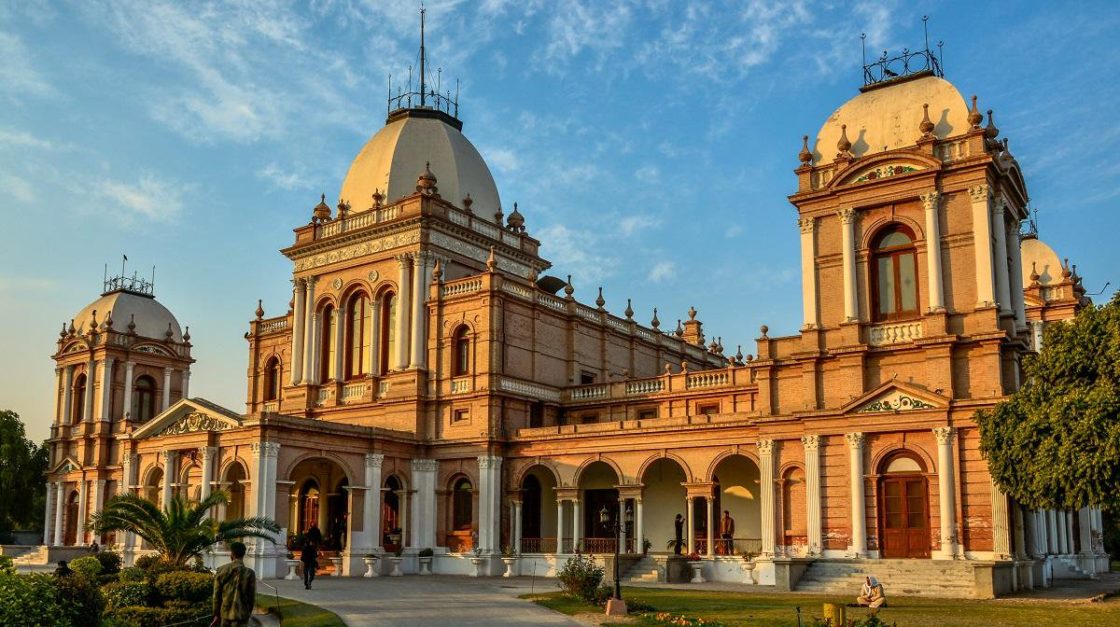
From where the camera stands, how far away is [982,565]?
91.5ft

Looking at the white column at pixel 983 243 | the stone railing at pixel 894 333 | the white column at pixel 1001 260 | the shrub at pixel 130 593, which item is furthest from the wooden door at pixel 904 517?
the shrub at pixel 130 593

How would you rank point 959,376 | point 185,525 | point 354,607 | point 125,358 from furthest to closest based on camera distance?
point 125,358
point 959,376
point 185,525
point 354,607

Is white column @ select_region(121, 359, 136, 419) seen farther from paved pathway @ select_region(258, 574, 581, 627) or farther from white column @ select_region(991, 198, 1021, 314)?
white column @ select_region(991, 198, 1021, 314)

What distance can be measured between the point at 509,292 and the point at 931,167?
1811 cm

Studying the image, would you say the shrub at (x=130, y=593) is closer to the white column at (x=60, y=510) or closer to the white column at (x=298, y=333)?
the white column at (x=298, y=333)

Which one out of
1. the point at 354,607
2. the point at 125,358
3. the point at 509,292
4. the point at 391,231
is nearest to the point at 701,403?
the point at 509,292

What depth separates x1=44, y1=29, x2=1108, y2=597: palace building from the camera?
32406mm

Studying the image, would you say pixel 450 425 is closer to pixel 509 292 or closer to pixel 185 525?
pixel 509 292

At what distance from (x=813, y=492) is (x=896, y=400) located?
12.8 ft

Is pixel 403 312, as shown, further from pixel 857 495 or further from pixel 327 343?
pixel 857 495

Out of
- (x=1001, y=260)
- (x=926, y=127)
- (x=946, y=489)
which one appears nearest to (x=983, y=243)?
(x=1001, y=260)

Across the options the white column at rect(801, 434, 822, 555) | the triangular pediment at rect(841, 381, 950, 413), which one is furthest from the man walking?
the triangular pediment at rect(841, 381, 950, 413)

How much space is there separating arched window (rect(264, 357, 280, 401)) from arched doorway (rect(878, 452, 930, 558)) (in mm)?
30876

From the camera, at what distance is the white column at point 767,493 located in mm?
34719
